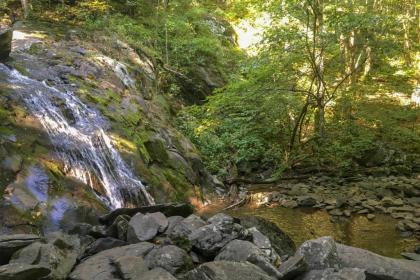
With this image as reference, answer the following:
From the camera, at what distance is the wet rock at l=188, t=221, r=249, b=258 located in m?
4.49

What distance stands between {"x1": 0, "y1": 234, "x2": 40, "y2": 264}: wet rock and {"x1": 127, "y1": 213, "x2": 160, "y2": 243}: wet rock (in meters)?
1.06

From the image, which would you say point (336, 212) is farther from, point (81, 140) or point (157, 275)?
point (157, 275)

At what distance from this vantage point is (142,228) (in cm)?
488

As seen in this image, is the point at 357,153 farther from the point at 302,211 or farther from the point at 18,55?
the point at 18,55

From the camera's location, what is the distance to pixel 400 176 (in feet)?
37.8

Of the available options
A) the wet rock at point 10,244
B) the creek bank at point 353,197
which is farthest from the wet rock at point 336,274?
Result: the creek bank at point 353,197

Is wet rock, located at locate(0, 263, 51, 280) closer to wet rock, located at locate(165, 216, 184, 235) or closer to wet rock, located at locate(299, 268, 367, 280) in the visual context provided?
wet rock, located at locate(165, 216, 184, 235)

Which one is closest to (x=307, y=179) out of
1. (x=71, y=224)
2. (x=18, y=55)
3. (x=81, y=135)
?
(x=81, y=135)

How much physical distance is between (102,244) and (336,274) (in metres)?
2.43

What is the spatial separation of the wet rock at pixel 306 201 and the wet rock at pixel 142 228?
→ 5.05 metres

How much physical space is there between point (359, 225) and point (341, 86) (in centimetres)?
590

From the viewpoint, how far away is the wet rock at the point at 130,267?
12.2 ft

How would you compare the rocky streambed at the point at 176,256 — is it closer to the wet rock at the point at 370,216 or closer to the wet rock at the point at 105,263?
the wet rock at the point at 105,263

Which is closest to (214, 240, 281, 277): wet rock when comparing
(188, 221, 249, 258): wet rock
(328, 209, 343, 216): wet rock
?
(188, 221, 249, 258): wet rock
